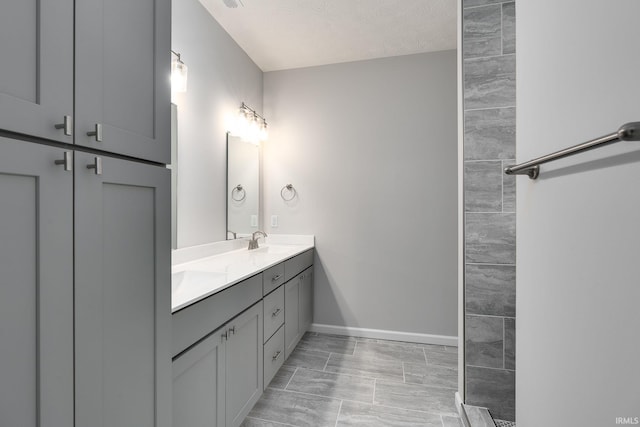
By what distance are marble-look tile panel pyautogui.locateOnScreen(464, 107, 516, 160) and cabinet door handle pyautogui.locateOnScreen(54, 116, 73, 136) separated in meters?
1.80

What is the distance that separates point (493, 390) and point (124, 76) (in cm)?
225

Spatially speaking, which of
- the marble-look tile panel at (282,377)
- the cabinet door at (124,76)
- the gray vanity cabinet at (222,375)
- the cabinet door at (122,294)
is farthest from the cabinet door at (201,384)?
the cabinet door at (124,76)

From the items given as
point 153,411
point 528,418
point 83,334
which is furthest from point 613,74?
point 153,411

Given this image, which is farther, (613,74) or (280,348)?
(280,348)

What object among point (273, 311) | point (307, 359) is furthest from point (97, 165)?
point (307, 359)

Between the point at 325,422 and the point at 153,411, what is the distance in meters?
1.13

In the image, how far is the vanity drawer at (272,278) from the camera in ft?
6.13

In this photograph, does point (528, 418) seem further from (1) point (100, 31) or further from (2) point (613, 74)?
(1) point (100, 31)

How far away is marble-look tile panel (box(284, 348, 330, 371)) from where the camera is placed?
2.32 meters

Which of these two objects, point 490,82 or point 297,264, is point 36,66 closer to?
point 490,82

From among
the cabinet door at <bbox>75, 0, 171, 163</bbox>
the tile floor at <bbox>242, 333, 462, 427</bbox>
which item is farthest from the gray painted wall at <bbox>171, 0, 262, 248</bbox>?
the tile floor at <bbox>242, 333, 462, 427</bbox>

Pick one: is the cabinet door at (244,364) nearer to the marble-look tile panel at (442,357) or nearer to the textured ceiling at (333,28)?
the marble-look tile panel at (442,357)

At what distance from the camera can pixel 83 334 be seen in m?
Result: 0.68

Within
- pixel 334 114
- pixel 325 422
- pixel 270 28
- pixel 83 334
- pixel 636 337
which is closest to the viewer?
pixel 636 337
